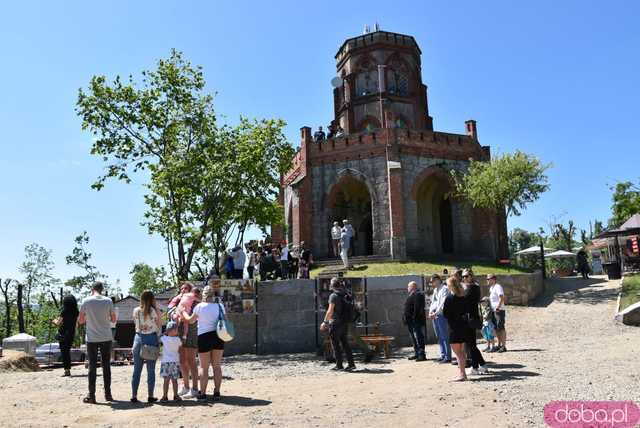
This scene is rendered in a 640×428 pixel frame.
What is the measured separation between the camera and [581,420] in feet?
18.4

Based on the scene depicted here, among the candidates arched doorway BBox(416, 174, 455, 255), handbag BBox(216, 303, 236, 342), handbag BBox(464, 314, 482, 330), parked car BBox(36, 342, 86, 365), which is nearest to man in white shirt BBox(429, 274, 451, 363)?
handbag BBox(464, 314, 482, 330)

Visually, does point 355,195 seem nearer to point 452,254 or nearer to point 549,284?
point 452,254

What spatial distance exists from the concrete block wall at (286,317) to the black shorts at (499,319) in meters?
4.77

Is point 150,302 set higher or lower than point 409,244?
lower

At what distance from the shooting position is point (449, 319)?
8117 millimetres

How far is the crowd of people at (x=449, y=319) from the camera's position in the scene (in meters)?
8.06

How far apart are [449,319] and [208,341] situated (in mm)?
3725

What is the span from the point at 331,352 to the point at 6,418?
6.30 metres

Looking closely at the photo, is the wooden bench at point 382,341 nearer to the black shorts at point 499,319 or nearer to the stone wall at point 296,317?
the stone wall at point 296,317

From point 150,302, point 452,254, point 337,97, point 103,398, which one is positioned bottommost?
point 103,398

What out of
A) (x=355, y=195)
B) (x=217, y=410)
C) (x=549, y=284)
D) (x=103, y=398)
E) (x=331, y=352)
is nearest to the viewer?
(x=217, y=410)

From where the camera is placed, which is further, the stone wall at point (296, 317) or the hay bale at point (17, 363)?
the stone wall at point (296, 317)

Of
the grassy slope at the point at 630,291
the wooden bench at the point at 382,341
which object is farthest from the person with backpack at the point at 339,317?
the grassy slope at the point at 630,291

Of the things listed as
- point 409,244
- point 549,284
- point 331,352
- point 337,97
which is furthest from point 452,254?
point 331,352
